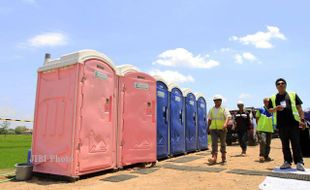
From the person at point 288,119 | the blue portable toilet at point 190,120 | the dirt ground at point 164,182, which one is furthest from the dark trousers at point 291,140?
the blue portable toilet at point 190,120

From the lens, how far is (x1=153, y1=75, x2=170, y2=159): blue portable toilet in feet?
31.3

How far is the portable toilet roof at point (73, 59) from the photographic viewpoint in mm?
6336

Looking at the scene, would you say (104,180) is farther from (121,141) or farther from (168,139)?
(168,139)

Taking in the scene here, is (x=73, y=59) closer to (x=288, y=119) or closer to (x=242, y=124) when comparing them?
(x=288, y=119)

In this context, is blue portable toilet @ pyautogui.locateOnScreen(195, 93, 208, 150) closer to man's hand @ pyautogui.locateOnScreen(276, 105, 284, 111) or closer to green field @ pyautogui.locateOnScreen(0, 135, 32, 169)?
man's hand @ pyautogui.locateOnScreen(276, 105, 284, 111)

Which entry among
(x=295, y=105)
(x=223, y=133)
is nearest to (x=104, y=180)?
(x=223, y=133)

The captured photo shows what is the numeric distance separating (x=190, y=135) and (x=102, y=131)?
5793 mm

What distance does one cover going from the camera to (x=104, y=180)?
20.2 feet

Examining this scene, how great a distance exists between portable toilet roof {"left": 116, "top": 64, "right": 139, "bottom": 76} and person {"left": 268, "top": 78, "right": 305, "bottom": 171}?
359 centimetres

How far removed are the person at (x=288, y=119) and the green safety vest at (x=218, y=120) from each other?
6.49 ft

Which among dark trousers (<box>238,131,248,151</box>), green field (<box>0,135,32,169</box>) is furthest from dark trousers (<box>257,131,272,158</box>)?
green field (<box>0,135,32,169</box>)

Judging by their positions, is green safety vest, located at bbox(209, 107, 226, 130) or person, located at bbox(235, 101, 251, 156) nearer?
green safety vest, located at bbox(209, 107, 226, 130)

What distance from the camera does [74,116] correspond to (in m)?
6.09

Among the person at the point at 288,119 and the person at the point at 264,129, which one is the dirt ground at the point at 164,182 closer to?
the person at the point at 288,119
